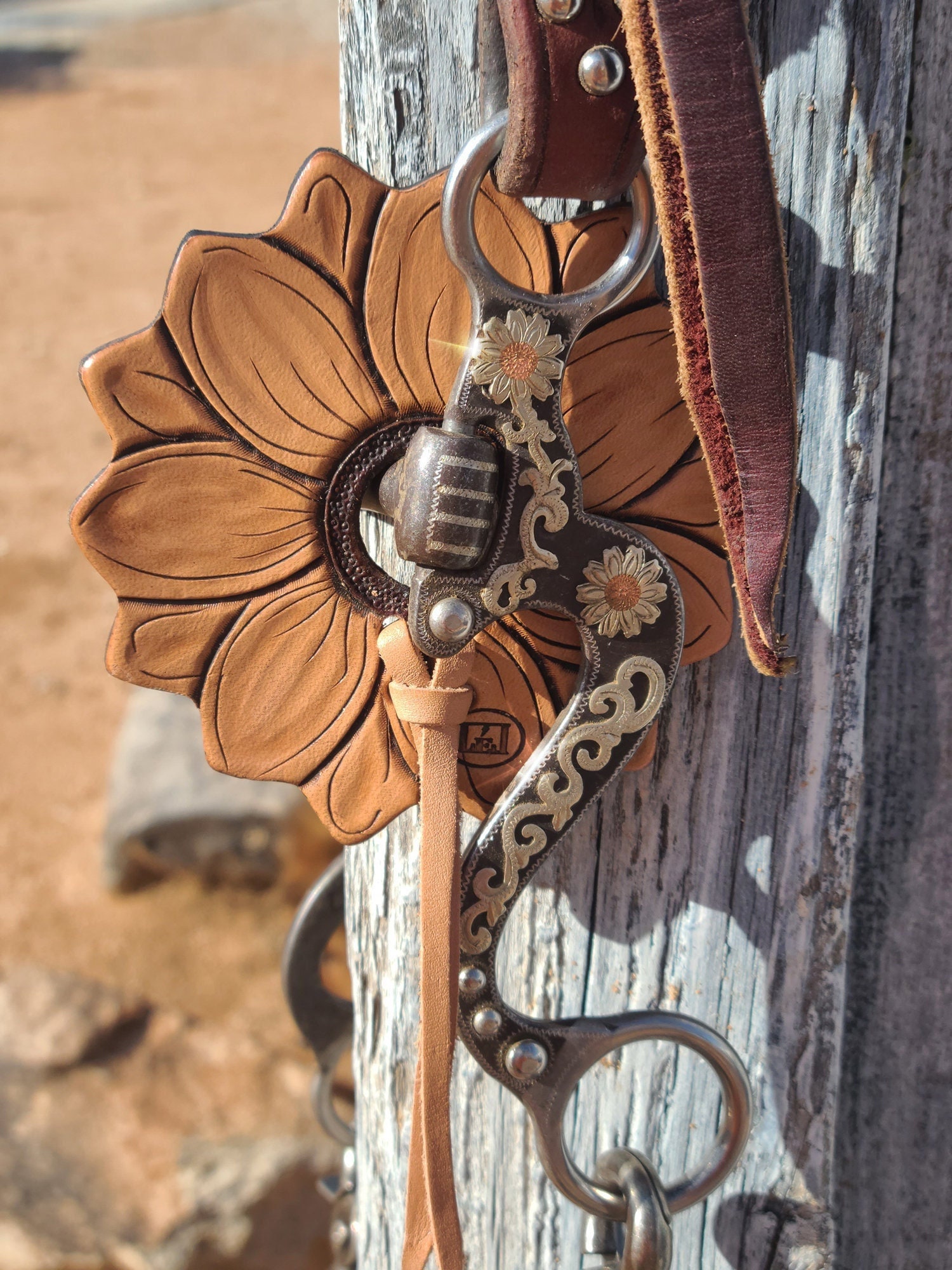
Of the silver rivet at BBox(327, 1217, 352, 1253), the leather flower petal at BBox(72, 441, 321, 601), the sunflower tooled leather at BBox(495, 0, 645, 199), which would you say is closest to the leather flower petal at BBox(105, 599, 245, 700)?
the leather flower petal at BBox(72, 441, 321, 601)

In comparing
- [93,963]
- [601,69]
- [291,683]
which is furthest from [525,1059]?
[93,963]

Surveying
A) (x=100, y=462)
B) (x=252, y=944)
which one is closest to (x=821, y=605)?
(x=252, y=944)

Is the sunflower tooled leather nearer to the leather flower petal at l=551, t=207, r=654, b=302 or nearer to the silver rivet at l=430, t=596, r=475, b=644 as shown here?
the leather flower petal at l=551, t=207, r=654, b=302

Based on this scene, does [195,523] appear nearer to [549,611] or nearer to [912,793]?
[549,611]

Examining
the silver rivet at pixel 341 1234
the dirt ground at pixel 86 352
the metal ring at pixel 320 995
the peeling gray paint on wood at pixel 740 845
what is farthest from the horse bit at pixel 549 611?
the dirt ground at pixel 86 352

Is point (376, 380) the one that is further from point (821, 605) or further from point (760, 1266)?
point (760, 1266)
